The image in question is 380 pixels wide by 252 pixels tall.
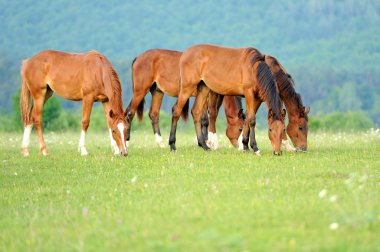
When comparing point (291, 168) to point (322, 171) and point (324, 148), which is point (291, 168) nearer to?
point (322, 171)

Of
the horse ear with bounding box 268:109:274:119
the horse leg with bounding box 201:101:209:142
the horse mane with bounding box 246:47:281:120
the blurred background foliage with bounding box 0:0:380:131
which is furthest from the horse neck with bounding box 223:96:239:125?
the blurred background foliage with bounding box 0:0:380:131

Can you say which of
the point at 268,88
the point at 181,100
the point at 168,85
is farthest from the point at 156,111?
the point at 268,88

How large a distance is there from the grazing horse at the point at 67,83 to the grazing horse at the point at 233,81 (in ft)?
4.80

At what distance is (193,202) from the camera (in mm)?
10406

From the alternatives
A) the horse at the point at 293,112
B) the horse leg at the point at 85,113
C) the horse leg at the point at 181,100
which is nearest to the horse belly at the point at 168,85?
the horse leg at the point at 181,100

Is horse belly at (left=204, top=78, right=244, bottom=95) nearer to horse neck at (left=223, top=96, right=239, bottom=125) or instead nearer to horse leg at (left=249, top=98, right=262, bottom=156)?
horse leg at (left=249, top=98, right=262, bottom=156)

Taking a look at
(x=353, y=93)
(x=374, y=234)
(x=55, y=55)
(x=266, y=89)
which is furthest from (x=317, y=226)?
(x=353, y=93)

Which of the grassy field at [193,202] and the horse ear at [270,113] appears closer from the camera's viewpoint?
the grassy field at [193,202]

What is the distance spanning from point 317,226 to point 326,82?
337ft

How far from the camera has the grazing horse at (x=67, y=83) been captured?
17.5 m

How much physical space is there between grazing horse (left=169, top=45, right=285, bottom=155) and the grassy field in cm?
67

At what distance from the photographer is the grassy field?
321 inches

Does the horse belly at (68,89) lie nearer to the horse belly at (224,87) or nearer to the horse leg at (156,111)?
the horse leg at (156,111)

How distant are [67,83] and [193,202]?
8.12m
